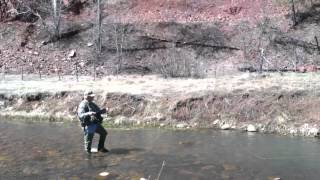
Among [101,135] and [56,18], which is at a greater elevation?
[56,18]

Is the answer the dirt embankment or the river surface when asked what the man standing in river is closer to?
the river surface

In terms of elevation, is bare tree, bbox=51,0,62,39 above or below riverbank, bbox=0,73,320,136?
above

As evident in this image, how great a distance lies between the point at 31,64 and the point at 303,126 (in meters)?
23.9

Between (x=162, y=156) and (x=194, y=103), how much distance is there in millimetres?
6852

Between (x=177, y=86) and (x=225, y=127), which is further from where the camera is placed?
(x=177, y=86)

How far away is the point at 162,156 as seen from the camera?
16.5m

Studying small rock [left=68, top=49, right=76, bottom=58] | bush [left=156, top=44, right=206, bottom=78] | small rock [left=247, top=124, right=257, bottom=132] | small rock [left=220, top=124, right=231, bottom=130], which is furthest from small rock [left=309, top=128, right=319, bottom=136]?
small rock [left=68, top=49, right=76, bottom=58]

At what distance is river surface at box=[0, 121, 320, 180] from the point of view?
47.6 ft

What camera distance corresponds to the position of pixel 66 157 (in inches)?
650

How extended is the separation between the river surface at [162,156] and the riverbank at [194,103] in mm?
1244

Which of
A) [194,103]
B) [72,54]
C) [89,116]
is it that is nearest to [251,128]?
[194,103]

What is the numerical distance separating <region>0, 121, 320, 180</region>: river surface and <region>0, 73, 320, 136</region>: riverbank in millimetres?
1244

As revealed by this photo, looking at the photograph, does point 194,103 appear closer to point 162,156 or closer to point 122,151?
point 122,151

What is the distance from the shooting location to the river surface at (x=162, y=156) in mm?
14508
